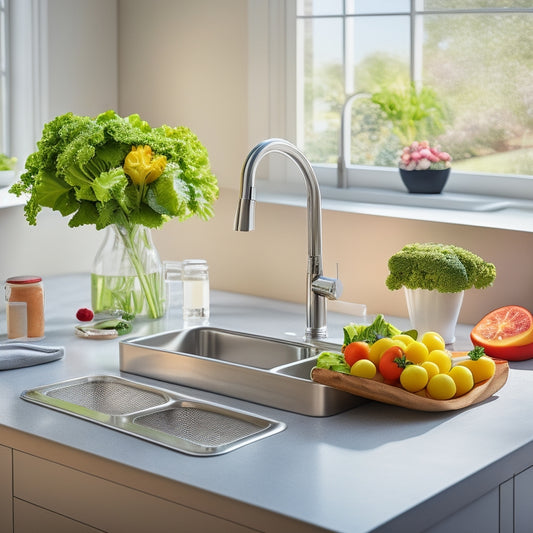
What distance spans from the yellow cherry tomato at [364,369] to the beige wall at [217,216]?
75cm

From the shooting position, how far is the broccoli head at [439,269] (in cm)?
198

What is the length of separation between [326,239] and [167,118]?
680 mm

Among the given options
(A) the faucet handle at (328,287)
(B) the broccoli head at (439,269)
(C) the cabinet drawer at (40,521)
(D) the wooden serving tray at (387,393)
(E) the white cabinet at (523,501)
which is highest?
(B) the broccoli head at (439,269)

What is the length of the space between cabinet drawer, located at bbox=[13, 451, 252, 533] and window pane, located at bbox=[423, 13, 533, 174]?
1421 mm

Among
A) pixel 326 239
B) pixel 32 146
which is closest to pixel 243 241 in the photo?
pixel 326 239

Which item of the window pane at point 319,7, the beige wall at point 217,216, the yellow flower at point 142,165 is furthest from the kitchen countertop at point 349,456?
the window pane at point 319,7

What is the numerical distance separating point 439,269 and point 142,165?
665mm

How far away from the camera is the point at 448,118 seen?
2521 mm

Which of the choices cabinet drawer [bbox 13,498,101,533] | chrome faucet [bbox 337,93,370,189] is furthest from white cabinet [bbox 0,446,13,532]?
chrome faucet [bbox 337,93,370,189]

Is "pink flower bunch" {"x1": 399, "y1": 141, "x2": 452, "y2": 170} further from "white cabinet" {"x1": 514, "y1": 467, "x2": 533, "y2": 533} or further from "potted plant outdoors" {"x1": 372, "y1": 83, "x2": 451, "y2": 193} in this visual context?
"white cabinet" {"x1": 514, "y1": 467, "x2": 533, "y2": 533}

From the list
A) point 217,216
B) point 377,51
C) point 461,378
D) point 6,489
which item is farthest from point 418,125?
point 6,489

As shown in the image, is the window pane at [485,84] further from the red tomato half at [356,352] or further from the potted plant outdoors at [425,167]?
the red tomato half at [356,352]

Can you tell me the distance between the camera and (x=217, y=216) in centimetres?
274

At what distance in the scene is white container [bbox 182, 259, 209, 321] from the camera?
7.47 feet
